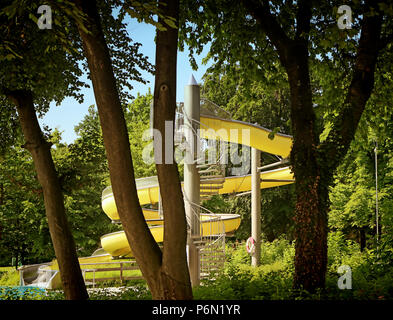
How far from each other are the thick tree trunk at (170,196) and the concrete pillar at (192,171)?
23.4 feet

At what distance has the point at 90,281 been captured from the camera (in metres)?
20.1

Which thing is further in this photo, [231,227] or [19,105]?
[231,227]

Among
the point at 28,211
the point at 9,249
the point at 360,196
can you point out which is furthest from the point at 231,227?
the point at 9,249

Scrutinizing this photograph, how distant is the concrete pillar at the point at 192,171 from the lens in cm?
1292

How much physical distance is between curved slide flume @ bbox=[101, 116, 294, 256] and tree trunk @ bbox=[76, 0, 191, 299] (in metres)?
7.79

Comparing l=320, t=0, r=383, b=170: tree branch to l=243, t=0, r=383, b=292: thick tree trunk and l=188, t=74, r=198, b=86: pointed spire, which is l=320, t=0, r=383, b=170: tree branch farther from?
l=188, t=74, r=198, b=86: pointed spire

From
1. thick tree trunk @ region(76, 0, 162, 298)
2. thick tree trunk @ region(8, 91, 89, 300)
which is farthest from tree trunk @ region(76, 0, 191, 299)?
thick tree trunk @ region(8, 91, 89, 300)

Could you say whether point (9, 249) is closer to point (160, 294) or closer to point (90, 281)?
point (90, 281)

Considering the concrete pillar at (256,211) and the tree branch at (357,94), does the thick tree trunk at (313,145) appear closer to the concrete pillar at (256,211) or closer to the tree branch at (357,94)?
the tree branch at (357,94)

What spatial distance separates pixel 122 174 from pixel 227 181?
13741 millimetres

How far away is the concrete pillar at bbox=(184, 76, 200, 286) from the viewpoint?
12922mm

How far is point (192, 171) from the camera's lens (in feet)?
43.3
